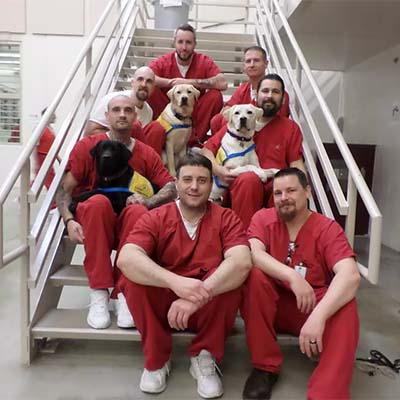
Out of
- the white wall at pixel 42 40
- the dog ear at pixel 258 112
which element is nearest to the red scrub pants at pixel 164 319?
the dog ear at pixel 258 112

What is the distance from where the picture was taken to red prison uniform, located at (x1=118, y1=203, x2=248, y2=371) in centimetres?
197

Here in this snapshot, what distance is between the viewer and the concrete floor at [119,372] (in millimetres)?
1972

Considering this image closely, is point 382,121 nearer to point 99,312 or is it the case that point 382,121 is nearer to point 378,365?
point 378,365

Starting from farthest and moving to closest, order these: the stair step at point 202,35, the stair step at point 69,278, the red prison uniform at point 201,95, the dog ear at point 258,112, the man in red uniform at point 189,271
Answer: the stair step at point 202,35 → the red prison uniform at point 201,95 → the dog ear at point 258,112 → the stair step at point 69,278 → the man in red uniform at point 189,271

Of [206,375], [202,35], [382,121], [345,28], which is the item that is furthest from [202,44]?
[206,375]

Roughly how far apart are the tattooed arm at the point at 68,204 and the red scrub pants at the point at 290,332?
895 mm

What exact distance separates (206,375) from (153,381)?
227 millimetres

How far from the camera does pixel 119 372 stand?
2.15 m

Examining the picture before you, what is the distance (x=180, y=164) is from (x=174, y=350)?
97 centimetres

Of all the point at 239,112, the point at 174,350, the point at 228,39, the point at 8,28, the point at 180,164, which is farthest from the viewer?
the point at 8,28

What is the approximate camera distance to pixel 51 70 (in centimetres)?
786

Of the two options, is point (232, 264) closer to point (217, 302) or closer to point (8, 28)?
point (217, 302)

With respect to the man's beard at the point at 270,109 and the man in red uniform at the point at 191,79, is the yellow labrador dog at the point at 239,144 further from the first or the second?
the man in red uniform at the point at 191,79

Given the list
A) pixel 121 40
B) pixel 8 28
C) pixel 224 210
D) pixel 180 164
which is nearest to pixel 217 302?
pixel 224 210
